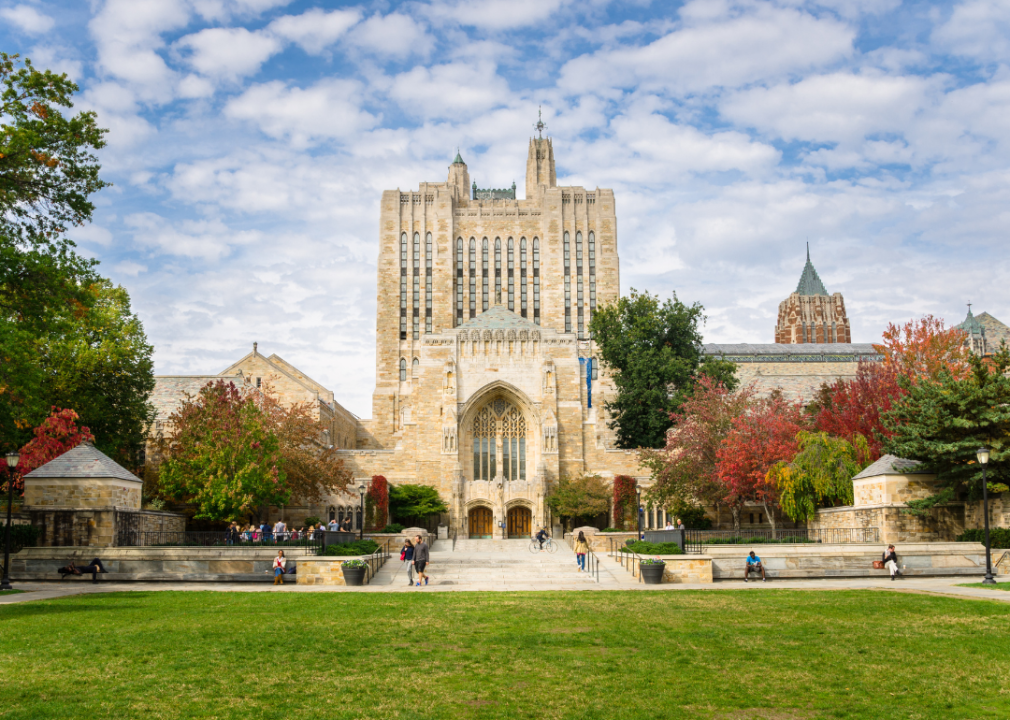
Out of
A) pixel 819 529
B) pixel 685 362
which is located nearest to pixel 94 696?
pixel 819 529

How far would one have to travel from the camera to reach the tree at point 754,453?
33469 mm

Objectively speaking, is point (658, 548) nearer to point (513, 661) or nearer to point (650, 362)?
point (513, 661)

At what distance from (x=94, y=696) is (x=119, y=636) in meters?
3.71

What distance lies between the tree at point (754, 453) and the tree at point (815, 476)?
1591mm

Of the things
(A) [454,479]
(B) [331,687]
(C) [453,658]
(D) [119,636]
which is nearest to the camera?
(B) [331,687]

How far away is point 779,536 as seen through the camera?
31.5m

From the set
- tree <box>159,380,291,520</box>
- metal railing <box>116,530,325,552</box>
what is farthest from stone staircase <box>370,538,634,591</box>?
tree <box>159,380,291,520</box>

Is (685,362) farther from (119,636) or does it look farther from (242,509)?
(119,636)

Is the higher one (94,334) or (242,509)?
(94,334)

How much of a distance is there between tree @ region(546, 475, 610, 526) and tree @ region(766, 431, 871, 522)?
1153 centimetres

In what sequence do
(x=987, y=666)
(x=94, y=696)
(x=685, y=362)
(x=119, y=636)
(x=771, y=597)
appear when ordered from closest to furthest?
(x=94, y=696)
(x=987, y=666)
(x=119, y=636)
(x=771, y=597)
(x=685, y=362)

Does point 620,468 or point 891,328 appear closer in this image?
point 891,328

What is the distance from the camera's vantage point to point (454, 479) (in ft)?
146

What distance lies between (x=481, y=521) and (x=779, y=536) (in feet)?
61.4
